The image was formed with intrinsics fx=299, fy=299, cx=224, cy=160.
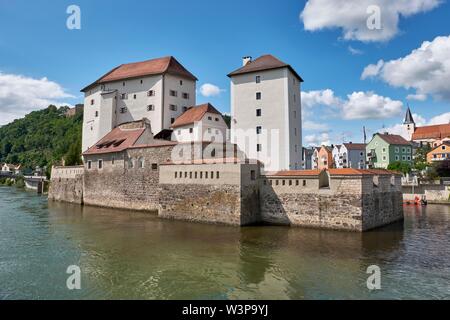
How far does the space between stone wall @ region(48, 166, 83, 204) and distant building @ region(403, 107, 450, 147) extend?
79413mm

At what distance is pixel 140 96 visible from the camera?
36719mm

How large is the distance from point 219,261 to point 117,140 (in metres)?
24.4

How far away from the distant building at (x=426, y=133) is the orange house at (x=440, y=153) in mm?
15821

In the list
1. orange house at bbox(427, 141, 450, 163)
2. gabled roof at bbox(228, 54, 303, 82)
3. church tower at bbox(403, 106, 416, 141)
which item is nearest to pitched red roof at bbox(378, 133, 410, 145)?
orange house at bbox(427, 141, 450, 163)

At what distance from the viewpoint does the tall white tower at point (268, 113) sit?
2764cm

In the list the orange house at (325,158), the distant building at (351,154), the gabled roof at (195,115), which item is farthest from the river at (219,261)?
Answer: the orange house at (325,158)

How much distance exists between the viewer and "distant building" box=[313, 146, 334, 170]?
74438mm

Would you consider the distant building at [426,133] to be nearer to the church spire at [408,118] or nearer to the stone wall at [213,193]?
the church spire at [408,118]

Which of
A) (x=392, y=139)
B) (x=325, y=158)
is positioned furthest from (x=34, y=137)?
(x=392, y=139)

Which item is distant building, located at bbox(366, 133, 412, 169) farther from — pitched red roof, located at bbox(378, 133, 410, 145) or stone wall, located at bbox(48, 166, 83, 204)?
stone wall, located at bbox(48, 166, 83, 204)

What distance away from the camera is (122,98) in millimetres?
37781
